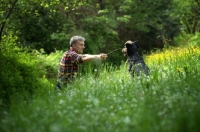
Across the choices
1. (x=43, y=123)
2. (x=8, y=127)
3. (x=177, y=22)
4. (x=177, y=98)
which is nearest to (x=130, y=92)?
(x=177, y=98)

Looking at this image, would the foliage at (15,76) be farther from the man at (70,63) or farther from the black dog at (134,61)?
the black dog at (134,61)

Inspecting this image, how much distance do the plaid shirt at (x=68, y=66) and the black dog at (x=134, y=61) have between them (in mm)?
1143

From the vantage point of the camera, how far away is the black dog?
20.1 ft

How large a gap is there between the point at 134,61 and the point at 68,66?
55.3 inches

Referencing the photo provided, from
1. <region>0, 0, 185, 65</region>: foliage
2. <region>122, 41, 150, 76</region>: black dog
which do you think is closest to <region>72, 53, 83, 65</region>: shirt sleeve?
<region>122, 41, 150, 76</region>: black dog

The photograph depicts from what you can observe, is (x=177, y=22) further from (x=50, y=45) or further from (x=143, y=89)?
(x=143, y=89)

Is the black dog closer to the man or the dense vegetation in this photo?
the dense vegetation

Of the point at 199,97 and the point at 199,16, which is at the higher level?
the point at 199,16

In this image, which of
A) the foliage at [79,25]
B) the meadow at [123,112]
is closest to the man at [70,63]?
the meadow at [123,112]

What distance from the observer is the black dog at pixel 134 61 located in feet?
20.1

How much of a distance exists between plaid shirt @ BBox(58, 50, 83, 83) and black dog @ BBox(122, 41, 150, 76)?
114 centimetres

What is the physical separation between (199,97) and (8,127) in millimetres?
2242

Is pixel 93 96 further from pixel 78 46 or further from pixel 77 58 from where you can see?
pixel 78 46

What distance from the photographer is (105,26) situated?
1558 centimetres
